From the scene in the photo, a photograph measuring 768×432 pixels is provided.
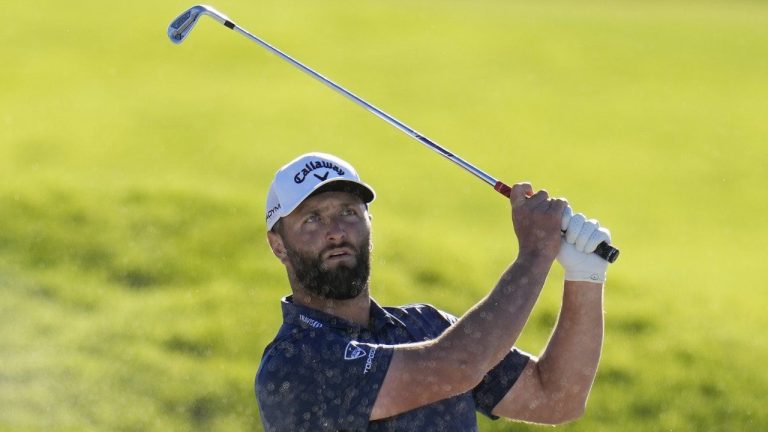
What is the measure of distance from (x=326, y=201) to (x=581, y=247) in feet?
2.79

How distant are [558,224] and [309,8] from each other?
709 inches

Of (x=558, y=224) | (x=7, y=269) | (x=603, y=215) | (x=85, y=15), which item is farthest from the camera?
(x=85, y=15)

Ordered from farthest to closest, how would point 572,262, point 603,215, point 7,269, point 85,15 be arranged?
point 85,15
point 603,215
point 7,269
point 572,262

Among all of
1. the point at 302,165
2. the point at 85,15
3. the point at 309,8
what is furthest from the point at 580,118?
the point at 302,165

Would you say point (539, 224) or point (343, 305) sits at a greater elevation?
point (539, 224)

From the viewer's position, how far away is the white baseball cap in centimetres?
493

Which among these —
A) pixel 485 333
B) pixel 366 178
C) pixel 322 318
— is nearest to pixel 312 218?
pixel 322 318

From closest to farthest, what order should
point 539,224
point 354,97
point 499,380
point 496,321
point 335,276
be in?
point 496,321
point 539,224
point 335,276
point 499,380
point 354,97

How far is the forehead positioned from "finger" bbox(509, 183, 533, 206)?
0.62m

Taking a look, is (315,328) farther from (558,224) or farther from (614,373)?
(614,373)

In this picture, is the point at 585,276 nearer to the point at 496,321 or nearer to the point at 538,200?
the point at 538,200

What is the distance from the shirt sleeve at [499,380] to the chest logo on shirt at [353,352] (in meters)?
0.63

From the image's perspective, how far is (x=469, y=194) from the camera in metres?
15.3

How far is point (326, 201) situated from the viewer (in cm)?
497
